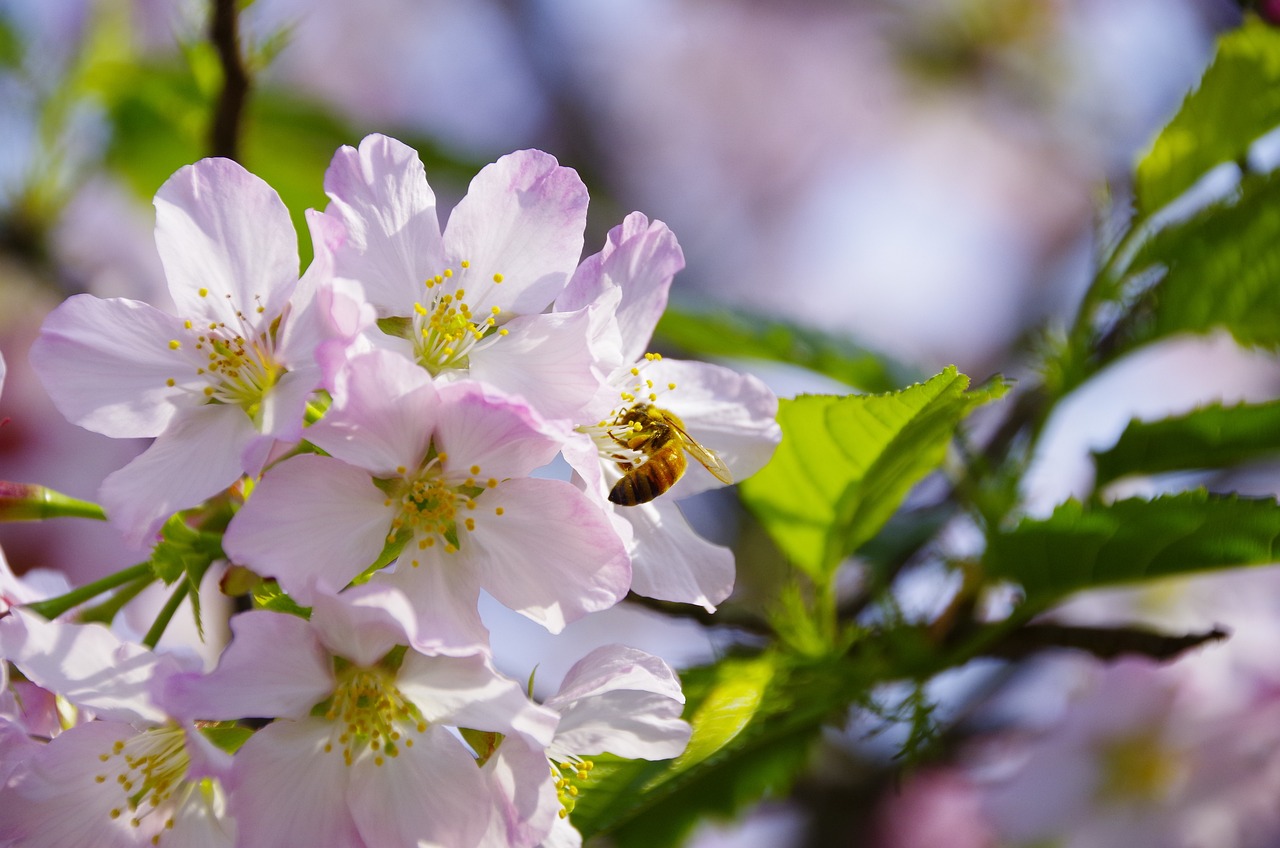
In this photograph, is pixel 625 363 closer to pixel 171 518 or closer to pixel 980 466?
pixel 171 518

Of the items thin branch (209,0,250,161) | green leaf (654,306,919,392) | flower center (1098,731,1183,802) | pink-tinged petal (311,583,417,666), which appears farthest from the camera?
flower center (1098,731,1183,802)

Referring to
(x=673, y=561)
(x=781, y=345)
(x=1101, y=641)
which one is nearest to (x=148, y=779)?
(x=673, y=561)

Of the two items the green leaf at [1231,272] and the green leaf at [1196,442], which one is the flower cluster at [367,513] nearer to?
the green leaf at [1196,442]

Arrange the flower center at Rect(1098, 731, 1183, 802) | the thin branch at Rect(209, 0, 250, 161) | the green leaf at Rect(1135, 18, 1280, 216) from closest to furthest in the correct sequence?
the thin branch at Rect(209, 0, 250, 161) < the green leaf at Rect(1135, 18, 1280, 216) < the flower center at Rect(1098, 731, 1183, 802)

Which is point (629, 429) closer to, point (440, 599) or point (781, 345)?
point (440, 599)

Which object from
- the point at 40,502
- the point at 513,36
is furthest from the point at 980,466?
the point at 513,36

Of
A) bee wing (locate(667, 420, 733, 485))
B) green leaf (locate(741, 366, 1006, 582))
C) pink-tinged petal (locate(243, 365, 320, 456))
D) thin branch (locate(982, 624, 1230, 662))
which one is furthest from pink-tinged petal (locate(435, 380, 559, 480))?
thin branch (locate(982, 624, 1230, 662))

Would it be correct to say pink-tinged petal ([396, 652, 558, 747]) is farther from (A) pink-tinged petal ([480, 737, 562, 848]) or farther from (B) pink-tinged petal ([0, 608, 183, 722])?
(B) pink-tinged petal ([0, 608, 183, 722])
